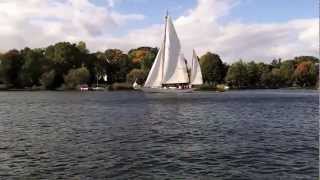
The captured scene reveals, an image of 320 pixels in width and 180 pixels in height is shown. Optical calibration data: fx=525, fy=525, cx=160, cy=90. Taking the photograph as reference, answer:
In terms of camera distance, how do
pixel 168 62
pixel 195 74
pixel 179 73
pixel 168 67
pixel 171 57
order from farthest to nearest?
1. pixel 195 74
2. pixel 179 73
3. pixel 168 67
4. pixel 168 62
5. pixel 171 57

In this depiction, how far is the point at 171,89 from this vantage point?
15338cm

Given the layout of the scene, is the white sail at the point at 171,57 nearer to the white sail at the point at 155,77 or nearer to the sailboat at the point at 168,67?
the sailboat at the point at 168,67

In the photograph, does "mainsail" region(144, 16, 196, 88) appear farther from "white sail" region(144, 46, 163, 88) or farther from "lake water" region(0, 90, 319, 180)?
"lake water" region(0, 90, 319, 180)

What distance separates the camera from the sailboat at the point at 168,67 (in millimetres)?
146500

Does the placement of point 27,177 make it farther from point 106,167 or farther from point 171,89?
point 171,89

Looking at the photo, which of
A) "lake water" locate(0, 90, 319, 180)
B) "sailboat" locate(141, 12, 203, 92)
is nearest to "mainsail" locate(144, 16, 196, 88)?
"sailboat" locate(141, 12, 203, 92)

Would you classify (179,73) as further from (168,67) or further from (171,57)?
(171,57)

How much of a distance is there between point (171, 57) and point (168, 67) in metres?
3.47

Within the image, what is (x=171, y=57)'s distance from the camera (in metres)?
147

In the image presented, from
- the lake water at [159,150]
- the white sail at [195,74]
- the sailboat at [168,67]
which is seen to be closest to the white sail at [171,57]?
the sailboat at [168,67]

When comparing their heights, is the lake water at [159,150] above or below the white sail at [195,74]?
below

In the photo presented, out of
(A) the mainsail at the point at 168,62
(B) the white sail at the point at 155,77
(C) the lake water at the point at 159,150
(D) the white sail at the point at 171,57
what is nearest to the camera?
(C) the lake water at the point at 159,150

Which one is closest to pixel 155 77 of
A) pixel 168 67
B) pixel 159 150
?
pixel 168 67

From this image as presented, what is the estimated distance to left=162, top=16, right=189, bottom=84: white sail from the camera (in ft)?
480
